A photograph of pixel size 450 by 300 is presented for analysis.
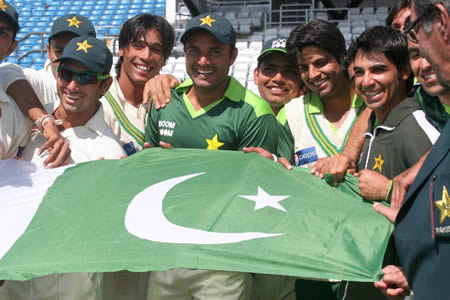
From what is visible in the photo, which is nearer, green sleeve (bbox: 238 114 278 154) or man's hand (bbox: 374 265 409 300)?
man's hand (bbox: 374 265 409 300)

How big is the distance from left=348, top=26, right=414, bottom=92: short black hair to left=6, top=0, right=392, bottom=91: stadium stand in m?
10.2

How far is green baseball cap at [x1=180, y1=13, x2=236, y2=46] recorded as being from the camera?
3.35m

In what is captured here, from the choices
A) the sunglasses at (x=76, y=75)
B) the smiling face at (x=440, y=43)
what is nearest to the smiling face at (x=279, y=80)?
the sunglasses at (x=76, y=75)

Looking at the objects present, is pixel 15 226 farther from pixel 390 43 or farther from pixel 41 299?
pixel 390 43

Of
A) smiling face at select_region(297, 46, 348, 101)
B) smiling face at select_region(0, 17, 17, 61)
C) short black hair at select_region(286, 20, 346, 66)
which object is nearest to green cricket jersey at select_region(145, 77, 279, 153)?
smiling face at select_region(297, 46, 348, 101)

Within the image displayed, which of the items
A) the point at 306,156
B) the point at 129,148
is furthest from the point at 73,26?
the point at 306,156

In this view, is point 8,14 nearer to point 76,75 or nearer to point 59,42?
point 76,75

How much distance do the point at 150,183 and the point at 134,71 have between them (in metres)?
1.45

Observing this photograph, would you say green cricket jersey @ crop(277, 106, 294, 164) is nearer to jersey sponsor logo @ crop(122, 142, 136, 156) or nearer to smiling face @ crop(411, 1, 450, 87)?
jersey sponsor logo @ crop(122, 142, 136, 156)

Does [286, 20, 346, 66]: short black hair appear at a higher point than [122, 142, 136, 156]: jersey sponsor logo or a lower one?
higher

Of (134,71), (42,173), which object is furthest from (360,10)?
(42,173)

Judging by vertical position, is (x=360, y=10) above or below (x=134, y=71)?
below

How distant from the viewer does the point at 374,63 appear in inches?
121

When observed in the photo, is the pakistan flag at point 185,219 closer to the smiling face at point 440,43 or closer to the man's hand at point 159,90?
the man's hand at point 159,90
